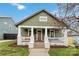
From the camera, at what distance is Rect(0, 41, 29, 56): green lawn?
37.7 meters

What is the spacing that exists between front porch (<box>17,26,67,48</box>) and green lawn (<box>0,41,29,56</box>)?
0.14m

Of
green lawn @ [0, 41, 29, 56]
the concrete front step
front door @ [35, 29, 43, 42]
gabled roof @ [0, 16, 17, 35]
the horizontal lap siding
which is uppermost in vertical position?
gabled roof @ [0, 16, 17, 35]

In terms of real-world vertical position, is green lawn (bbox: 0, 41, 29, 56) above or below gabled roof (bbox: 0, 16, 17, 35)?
below

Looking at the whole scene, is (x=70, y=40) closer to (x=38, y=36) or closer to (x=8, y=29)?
(x=38, y=36)

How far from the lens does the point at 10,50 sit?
Result: 1485 inches

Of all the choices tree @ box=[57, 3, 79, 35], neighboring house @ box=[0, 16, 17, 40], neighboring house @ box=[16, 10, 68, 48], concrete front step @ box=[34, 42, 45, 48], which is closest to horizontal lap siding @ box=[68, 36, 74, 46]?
neighboring house @ box=[16, 10, 68, 48]

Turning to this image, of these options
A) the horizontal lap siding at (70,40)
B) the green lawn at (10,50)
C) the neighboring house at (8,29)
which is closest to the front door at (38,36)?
the green lawn at (10,50)

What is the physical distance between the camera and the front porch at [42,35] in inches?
1484

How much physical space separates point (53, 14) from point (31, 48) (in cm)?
82

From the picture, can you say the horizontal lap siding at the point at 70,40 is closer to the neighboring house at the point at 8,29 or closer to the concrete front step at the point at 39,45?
the concrete front step at the point at 39,45

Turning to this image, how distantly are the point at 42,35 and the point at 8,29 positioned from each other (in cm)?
69

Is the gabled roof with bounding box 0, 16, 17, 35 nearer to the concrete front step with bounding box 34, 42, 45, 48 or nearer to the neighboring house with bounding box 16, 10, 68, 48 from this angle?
the neighboring house with bounding box 16, 10, 68, 48

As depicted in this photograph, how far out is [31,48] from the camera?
3781 cm

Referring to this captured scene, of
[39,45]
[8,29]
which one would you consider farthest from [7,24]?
[39,45]
